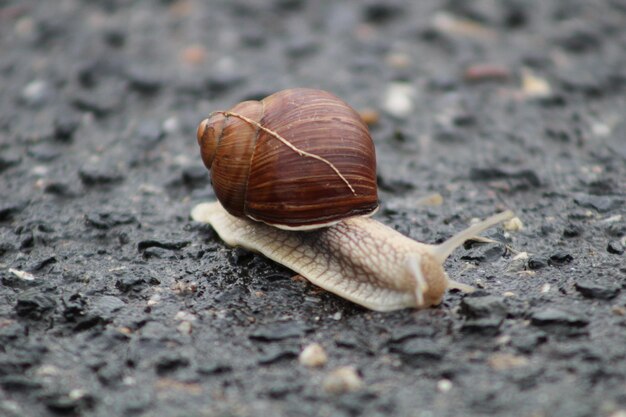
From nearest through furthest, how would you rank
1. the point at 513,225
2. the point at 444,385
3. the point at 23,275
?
the point at 444,385 < the point at 23,275 < the point at 513,225

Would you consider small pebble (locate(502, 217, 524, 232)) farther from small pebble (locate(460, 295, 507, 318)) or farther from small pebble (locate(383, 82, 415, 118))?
small pebble (locate(383, 82, 415, 118))

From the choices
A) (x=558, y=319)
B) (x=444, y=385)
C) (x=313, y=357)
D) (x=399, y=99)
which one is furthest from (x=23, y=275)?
(x=399, y=99)

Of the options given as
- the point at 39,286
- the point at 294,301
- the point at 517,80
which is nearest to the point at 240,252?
the point at 294,301

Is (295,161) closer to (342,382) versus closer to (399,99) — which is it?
(342,382)

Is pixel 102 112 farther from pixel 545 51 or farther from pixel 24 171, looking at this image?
pixel 545 51

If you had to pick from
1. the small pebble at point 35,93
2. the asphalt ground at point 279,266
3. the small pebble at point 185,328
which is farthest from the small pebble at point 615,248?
the small pebble at point 35,93

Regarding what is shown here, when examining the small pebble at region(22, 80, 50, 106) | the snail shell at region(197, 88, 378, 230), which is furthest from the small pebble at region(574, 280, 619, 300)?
the small pebble at region(22, 80, 50, 106)
